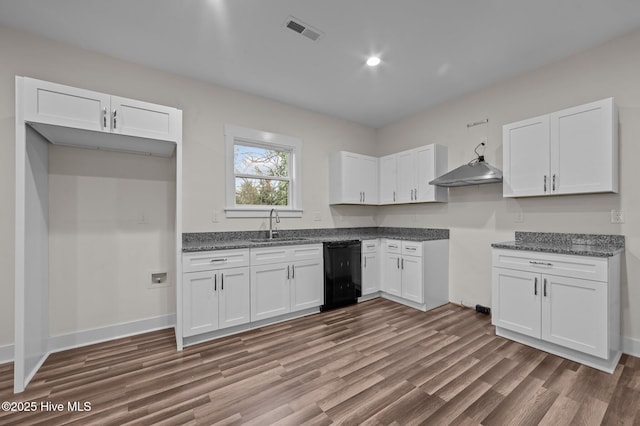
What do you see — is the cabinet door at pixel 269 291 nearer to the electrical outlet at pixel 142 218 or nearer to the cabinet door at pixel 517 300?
the electrical outlet at pixel 142 218

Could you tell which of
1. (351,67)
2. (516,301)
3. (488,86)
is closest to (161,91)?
(351,67)

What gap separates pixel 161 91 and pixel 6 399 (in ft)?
9.35

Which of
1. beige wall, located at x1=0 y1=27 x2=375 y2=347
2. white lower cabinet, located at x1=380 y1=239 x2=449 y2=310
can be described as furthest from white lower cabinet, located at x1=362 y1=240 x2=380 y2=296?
beige wall, located at x1=0 y1=27 x2=375 y2=347

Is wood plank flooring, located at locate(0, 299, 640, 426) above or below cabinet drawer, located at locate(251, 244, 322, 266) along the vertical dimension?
below

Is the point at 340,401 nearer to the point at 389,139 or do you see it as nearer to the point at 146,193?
the point at 146,193

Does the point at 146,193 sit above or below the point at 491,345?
above

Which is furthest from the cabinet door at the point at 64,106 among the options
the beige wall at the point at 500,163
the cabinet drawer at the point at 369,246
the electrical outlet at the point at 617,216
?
the electrical outlet at the point at 617,216

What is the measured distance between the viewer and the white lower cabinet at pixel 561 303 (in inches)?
86.0

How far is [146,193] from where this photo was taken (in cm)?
300

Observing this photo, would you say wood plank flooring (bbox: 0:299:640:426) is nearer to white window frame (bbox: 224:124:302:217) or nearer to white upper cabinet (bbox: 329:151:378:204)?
white window frame (bbox: 224:124:302:217)

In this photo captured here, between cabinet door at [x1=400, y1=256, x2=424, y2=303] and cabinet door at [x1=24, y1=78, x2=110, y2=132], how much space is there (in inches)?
139

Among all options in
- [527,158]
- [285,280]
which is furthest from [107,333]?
[527,158]

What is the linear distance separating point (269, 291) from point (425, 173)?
2.61m

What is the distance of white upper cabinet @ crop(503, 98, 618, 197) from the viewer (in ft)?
7.89
